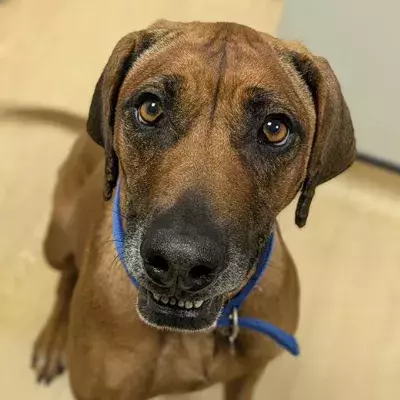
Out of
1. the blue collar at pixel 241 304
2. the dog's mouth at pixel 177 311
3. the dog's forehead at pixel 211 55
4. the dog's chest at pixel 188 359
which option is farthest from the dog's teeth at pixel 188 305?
the dog's forehead at pixel 211 55

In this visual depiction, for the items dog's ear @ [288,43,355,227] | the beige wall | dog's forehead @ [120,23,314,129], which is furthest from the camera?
the beige wall

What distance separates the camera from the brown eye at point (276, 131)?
1.54 m

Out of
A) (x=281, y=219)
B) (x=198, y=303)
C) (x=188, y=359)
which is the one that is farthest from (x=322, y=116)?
(x=281, y=219)

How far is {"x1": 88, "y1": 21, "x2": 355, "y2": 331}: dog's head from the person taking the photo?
1427 mm

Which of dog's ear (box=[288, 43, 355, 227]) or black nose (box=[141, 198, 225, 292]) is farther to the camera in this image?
dog's ear (box=[288, 43, 355, 227])

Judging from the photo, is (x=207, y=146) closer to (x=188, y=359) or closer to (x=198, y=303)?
(x=198, y=303)

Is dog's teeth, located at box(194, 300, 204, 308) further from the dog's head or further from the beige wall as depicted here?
the beige wall

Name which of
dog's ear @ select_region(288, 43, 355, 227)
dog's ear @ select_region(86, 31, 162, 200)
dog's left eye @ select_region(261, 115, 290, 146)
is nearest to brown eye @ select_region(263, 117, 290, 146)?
dog's left eye @ select_region(261, 115, 290, 146)

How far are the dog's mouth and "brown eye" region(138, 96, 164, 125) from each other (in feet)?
1.24

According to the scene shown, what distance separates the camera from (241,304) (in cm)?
191

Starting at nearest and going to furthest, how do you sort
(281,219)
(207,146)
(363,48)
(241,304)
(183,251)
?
(183,251) → (207,146) → (241,304) → (363,48) → (281,219)

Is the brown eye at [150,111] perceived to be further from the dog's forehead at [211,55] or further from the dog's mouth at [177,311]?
the dog's mouth at [177,311]

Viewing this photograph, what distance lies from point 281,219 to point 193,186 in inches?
65.0

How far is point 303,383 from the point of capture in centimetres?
261
